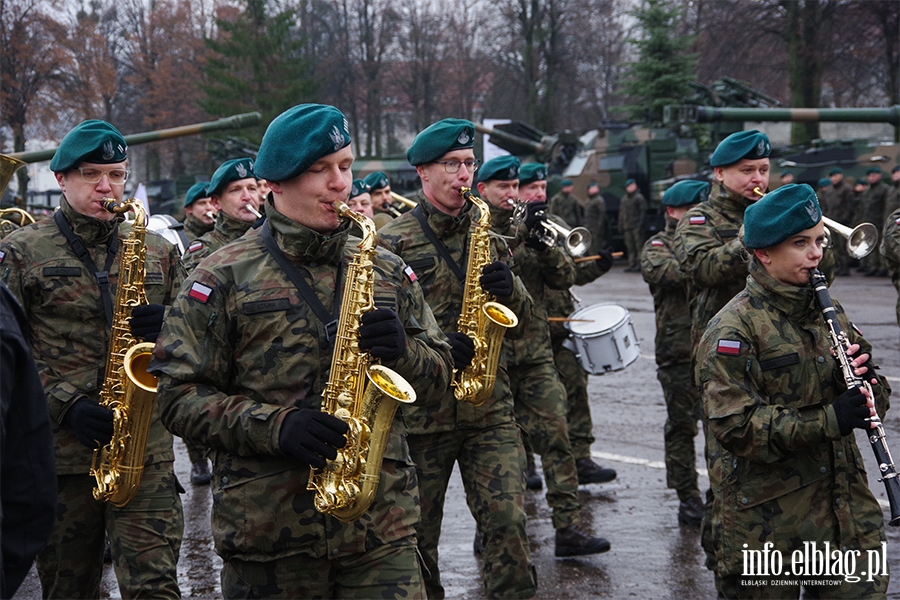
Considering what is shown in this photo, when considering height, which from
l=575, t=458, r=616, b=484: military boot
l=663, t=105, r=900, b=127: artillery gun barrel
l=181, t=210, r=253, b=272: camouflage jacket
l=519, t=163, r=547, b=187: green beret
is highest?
l=663, t=105, r=900, b=127: artillery gun barrel

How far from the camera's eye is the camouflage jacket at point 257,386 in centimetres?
355

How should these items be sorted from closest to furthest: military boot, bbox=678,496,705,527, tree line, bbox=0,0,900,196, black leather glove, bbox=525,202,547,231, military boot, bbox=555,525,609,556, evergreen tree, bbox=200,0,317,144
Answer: military boot, bbox=555,525,609,556 < black leather glove, bbox=525,202,547,231 < military boot, bbox=678,496,705,527 < tree line, bbox=0,0,900,196 < evergreen tree, bbox=200,0,317,144

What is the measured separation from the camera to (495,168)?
7535 mm

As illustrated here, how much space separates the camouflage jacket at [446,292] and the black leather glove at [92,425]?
1.48 m

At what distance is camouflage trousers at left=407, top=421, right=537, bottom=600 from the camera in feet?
18.1

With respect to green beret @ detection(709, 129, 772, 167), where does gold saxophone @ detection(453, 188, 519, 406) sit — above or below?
below

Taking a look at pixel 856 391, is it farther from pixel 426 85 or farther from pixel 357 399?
pixel 426 85

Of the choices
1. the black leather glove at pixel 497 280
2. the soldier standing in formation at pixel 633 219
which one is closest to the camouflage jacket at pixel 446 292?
the black leather glove at pixel 497 280

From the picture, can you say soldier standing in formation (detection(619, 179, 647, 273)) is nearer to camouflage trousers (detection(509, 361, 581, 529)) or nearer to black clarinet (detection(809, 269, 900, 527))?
camouflage trousers (detection(509, 361, 581, 529))

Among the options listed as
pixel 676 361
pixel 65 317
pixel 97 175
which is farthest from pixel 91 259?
pixel 676 361

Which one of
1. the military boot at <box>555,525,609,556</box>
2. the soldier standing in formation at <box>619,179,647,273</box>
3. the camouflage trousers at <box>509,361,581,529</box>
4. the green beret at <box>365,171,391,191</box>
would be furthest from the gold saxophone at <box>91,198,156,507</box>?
the soldier standing in formation at <box>619,179,647,273</box>

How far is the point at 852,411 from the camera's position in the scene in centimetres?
416

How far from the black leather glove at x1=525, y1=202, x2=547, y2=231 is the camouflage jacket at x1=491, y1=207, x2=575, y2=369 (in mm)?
109

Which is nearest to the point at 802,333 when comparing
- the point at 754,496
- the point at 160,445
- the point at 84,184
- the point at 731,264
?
the point at 754,496
